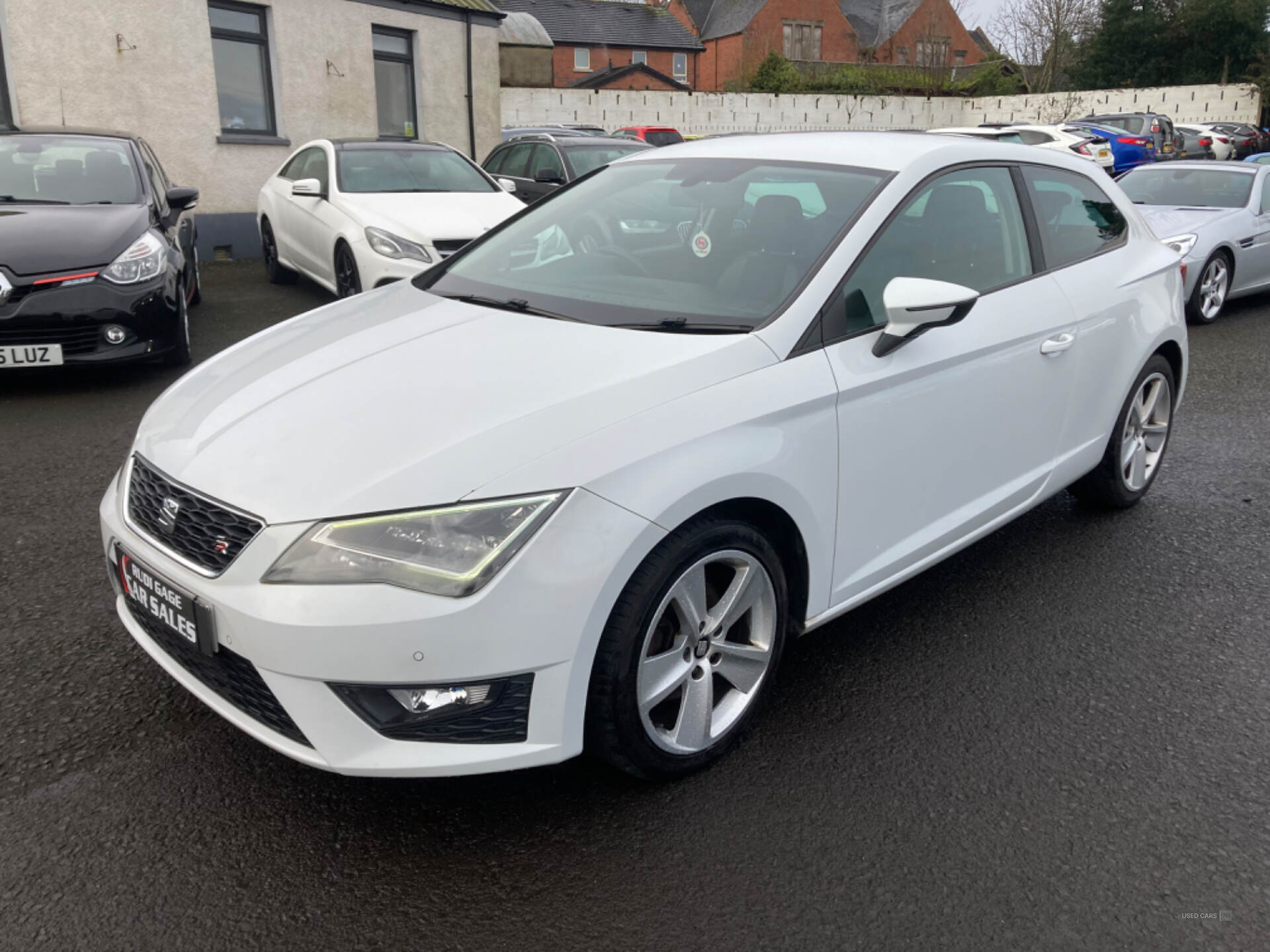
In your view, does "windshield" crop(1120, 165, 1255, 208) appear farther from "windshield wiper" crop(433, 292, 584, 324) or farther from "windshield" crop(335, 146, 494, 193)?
"windshield wiper" crop(433, 292, 584, 324)

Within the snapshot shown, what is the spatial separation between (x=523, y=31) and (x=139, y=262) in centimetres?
4236

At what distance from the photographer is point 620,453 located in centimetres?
228

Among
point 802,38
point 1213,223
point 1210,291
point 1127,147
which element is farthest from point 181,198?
point 802,38

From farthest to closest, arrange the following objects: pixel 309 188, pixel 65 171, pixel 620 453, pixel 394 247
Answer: pixel 309 188
pixel 394 247
pixel 65 171
pixel 620 453

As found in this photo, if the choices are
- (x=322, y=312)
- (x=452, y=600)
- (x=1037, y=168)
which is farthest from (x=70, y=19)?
(x=452, y=600)

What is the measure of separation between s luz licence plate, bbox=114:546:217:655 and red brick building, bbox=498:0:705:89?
5542 cm

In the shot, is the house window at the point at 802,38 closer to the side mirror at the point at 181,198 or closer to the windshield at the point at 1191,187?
the windshield at the point at 1191,187

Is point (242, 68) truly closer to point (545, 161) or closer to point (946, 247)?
point (545, 161)

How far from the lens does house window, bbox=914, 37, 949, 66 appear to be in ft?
152

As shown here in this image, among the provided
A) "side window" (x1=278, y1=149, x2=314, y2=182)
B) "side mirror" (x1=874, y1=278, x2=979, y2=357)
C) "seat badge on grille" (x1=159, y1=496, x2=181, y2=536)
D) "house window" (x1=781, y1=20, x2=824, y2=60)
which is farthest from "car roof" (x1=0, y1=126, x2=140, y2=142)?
"house window" (x1=781, y1=20, x2=824, y2=60)

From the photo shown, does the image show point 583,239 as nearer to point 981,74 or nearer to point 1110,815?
point 1110,815

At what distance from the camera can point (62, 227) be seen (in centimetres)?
621

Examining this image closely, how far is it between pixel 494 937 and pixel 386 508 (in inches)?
36.6

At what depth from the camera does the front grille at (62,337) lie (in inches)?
227
